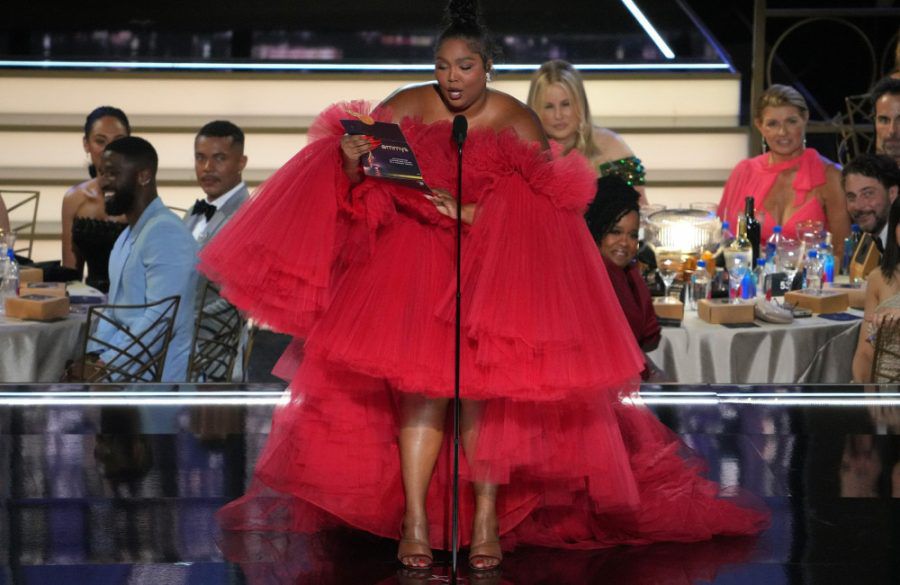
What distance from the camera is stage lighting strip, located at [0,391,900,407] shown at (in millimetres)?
4520

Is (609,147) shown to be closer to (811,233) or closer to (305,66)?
A: (811,233)

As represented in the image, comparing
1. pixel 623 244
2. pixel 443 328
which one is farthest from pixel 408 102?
pixel 623 244

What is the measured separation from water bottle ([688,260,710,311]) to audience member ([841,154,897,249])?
0.99 m

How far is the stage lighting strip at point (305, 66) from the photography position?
960 centimetres

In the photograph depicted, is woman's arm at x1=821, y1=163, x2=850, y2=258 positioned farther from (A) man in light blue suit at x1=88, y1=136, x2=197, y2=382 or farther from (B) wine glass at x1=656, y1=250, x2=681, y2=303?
(A) man in light blue suit at x1=88, y1=136, x2=197, y2=382

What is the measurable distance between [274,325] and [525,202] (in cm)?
63

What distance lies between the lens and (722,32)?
1016 cm

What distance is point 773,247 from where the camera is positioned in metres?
6.16

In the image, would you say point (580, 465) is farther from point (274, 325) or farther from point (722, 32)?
point (722, 32)

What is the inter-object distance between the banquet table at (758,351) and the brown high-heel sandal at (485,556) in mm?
2007

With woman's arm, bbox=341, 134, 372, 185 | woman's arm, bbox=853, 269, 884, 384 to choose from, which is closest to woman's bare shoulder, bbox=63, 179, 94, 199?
woman's arm, bbox=853, 269, 884, 384

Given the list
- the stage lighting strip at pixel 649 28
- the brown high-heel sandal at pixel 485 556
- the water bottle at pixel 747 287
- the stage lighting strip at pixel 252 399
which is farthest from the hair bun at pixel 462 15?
the stage lighting strip at pixel 649 28

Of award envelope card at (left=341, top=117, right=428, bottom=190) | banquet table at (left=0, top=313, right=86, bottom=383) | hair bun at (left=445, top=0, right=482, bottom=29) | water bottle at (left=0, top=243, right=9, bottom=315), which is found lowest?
banquet table at (left=0, top=313, right=86, bottom=383)

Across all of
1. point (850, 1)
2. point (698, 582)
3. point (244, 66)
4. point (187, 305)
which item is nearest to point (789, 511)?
point (698, 582)
